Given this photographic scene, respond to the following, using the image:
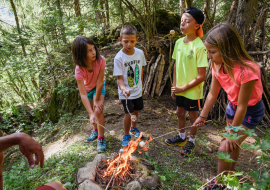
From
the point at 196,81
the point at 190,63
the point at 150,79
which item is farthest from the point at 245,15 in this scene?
the point at 150,79

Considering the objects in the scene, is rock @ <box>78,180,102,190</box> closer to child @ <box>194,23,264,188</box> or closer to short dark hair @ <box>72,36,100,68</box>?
child @ <box>194,23,264,188</box>

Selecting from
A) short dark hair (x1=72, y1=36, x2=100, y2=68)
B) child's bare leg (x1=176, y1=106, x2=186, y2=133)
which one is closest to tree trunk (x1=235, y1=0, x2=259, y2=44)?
child's bare leg (x1=176, y1=106, x2=186, y2=133)

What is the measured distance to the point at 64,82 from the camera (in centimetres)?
613

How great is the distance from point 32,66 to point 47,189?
18.3 ft

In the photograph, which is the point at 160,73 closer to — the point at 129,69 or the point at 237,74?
the point at 129,69

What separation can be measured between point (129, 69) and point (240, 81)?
180 cm

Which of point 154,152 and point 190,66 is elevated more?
point 190,66

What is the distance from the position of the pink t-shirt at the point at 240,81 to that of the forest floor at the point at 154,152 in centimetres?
74

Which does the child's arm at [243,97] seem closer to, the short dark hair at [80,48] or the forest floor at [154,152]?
the forest floor at [154,152]

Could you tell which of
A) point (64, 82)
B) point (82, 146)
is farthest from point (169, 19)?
point (82, 146)

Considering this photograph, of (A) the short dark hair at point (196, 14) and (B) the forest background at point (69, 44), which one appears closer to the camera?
(A) the short dark hair at point (196, 14)

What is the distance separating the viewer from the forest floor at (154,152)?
2.55 meters

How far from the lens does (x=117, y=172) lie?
217cm

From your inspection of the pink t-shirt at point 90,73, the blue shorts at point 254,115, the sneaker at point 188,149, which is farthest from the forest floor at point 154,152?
the pink t-shirt at point 90,73
